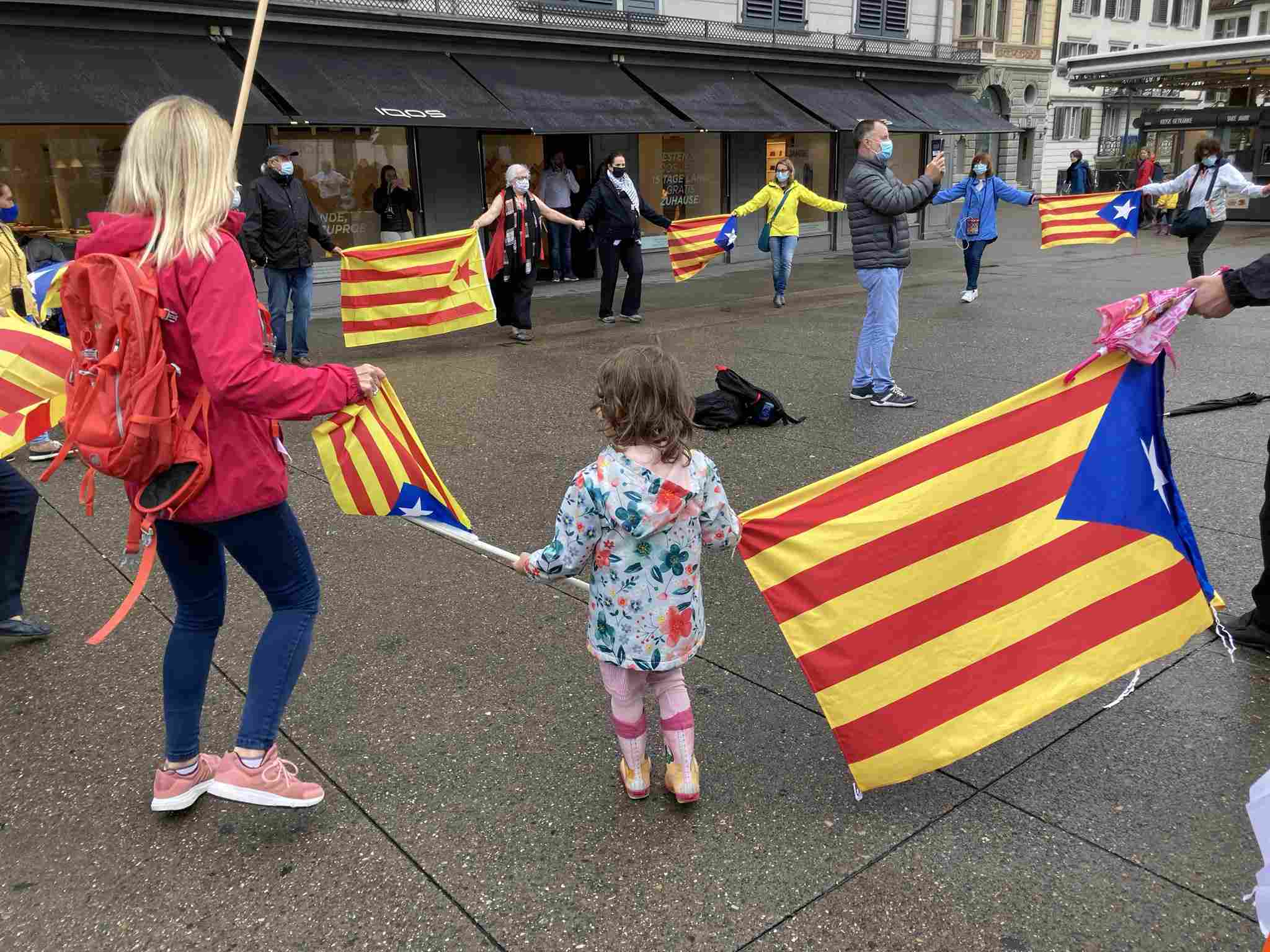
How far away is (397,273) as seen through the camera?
9727mm


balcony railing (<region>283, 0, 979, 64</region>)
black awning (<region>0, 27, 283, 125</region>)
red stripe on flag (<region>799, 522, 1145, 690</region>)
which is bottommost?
red stripe on flag (<region>799, 522, 1145, 690</region>)

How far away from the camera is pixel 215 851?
2676mm

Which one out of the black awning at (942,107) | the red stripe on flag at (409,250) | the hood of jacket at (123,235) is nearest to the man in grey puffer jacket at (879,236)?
the red stripe on flag at (409,250)

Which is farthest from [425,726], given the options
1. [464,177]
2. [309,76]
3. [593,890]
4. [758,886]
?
[464,177]

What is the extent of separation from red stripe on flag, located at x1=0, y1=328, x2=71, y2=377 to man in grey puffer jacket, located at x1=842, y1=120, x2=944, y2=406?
4.99 m

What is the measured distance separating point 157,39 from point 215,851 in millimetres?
12177

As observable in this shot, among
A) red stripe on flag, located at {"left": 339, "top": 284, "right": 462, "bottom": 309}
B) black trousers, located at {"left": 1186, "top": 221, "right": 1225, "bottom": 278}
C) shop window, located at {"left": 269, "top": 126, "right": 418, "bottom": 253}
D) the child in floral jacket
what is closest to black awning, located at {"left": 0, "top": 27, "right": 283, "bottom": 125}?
shop window, located at {"left": 269, "top": 126, "right": 418, "bottom": 253}

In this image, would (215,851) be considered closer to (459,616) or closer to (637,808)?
(637,808)

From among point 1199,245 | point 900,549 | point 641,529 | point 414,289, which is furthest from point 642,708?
point 1199,245

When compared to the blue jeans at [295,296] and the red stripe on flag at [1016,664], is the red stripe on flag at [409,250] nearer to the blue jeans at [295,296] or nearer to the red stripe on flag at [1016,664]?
the blue jeans at [295,296]

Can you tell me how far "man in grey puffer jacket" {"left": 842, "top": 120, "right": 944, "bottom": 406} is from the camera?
6.89 m

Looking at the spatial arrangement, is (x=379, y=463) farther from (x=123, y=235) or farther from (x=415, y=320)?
(x=415, y=320)

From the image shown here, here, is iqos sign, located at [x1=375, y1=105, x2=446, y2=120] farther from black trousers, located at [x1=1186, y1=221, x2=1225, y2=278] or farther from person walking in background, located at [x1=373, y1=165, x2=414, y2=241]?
black trousers, located at [x1=1186, y1=221, x2=1225, y2=278]

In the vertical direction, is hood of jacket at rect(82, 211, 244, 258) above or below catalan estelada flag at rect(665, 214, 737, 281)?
above
